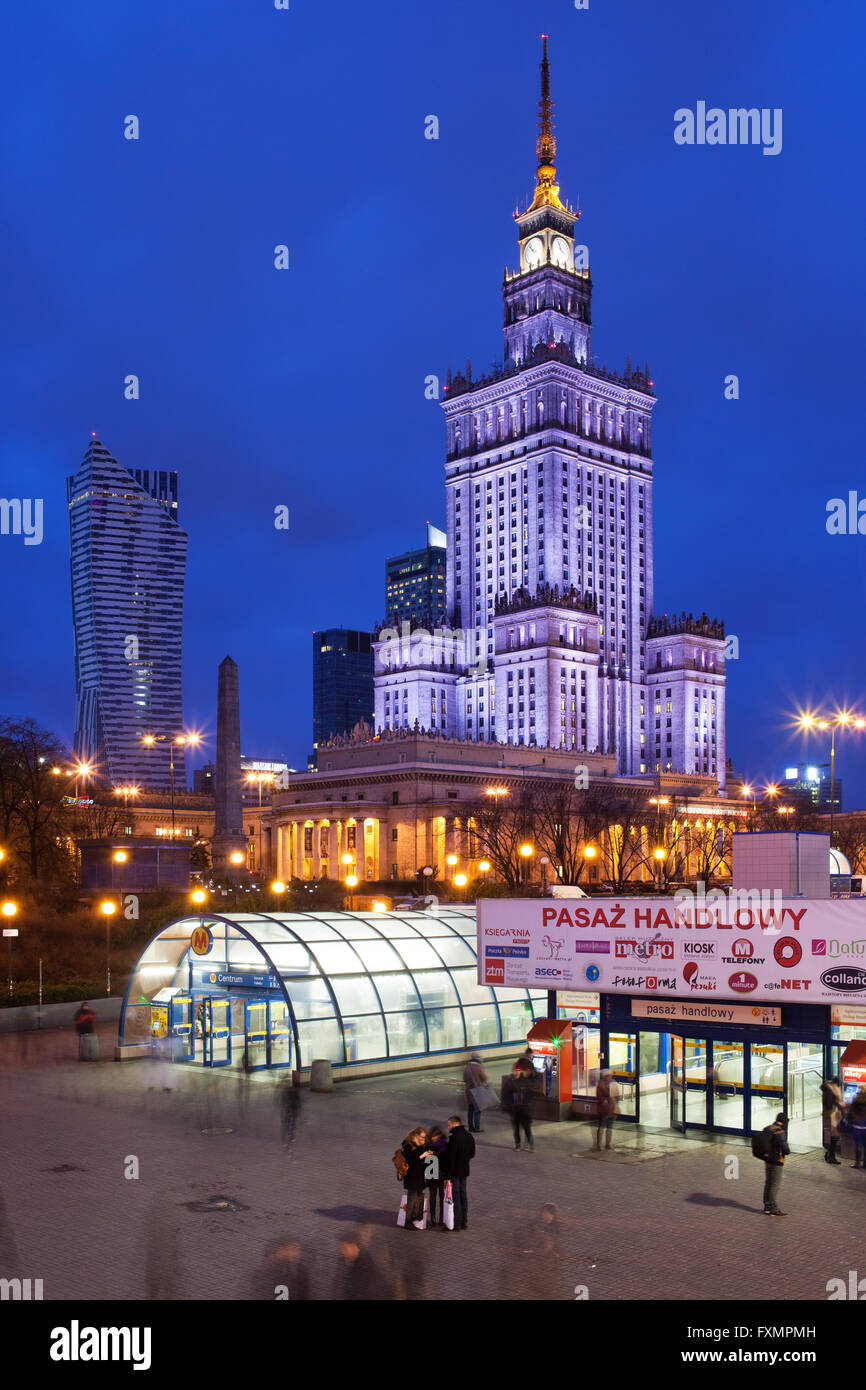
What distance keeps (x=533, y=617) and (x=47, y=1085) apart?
435 ft

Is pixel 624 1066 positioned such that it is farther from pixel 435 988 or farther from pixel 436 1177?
pixel 436 1177

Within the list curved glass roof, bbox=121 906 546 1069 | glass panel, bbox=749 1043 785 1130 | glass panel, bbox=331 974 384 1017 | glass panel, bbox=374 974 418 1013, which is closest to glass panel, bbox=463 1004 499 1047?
curved glass roof, bbox=121 906 546 1069

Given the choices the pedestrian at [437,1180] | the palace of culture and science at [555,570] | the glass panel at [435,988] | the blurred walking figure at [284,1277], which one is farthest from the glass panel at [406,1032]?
the palace of culture and science at [555,570]

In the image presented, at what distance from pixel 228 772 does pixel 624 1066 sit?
36.7m

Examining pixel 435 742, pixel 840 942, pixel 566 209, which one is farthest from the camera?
pixel 566 209

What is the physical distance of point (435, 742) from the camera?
436ft

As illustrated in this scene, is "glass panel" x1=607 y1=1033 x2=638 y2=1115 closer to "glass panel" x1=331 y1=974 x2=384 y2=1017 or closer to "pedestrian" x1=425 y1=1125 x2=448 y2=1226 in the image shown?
"glass panel" x1=331 y1=974 x2=384 y2=1017

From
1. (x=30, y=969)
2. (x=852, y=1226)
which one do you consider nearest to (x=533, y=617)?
(x=30, y=969)

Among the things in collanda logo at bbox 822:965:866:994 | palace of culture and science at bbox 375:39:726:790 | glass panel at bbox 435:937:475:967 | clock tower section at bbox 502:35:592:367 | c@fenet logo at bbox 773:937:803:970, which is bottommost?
glass panel at bbox 435:937:475:967

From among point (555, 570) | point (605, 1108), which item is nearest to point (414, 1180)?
point (605, 1108)

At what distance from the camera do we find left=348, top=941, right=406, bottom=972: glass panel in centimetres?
3362

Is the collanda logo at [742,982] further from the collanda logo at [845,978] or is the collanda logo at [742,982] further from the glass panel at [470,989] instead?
the glass panel at [470,989]

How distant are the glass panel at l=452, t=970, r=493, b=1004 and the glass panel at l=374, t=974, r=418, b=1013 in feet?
6.10
